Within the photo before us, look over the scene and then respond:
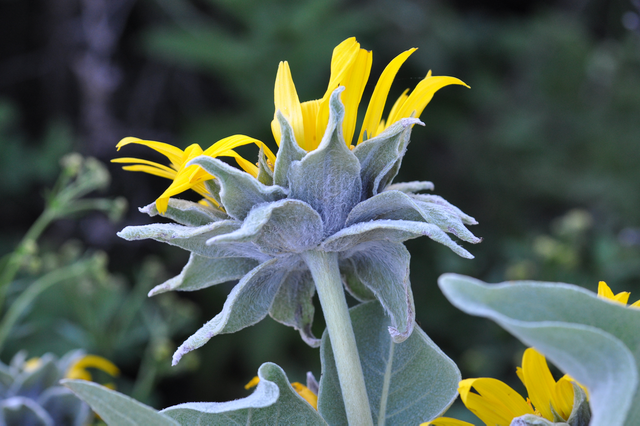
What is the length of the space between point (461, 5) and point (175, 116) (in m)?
1.22

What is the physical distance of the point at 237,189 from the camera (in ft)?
0.84

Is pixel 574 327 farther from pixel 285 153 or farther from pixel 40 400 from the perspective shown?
pixel 40 400

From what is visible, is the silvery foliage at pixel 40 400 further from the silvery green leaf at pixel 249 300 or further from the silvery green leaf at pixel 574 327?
the silvery green leaf at pixel 574 327

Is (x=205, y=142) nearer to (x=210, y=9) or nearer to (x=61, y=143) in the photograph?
(x=61, y=143)

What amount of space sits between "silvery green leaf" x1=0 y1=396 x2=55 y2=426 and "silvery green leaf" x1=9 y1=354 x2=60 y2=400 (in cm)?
3

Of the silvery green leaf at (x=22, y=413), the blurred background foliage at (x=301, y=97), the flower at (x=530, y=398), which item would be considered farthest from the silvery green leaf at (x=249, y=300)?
the blurred background foliage at (x=301, y=97)

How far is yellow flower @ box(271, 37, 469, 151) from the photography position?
0.28m

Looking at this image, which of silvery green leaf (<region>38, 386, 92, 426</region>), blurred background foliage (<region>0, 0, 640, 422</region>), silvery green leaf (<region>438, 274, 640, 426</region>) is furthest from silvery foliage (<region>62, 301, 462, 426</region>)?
blurred background foliage (<region>0, 0, 640, 422</region>)

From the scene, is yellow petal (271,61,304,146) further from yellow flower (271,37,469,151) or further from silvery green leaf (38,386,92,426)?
silvery green leaf (38,386,92,426)

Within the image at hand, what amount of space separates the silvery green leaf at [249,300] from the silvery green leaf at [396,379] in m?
0.04

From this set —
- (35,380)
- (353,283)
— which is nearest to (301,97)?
(35,380)

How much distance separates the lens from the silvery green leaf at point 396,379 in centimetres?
29

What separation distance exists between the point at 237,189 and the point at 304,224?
0.03 metres

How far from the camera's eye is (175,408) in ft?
0.81
